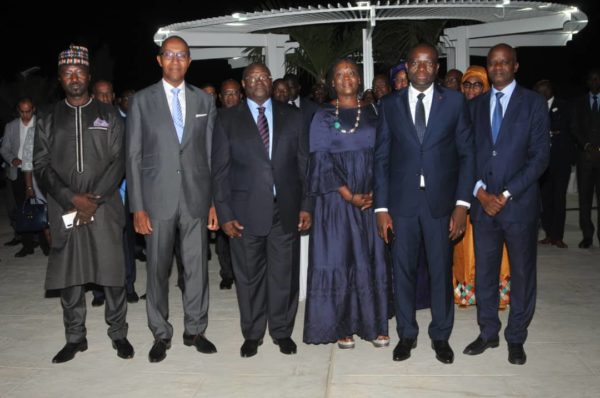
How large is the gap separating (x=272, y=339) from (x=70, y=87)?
2.36 meters

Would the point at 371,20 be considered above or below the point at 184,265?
above

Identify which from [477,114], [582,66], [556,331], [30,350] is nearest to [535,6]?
[477,114]

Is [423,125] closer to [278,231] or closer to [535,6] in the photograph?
[278,231]

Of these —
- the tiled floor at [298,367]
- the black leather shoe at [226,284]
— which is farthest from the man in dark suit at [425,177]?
the black leather shoe at [226,284]

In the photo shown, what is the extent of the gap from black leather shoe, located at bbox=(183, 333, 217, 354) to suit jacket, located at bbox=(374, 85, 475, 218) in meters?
1.67

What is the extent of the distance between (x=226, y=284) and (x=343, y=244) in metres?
2.61

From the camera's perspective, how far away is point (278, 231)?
536 centimetres

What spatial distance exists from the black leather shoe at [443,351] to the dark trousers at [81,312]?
226 cm

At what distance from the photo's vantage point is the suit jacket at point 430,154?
4.94 m

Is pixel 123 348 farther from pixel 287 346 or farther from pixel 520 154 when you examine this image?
pixel 520 154

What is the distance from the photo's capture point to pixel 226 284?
7.53 m

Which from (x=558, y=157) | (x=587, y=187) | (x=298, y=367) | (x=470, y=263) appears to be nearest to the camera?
(x=298, y=367)

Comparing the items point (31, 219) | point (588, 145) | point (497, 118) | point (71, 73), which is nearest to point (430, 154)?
point (497, 118)

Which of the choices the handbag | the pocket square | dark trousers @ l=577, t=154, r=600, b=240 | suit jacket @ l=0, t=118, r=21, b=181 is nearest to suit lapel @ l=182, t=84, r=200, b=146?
the pocket square
